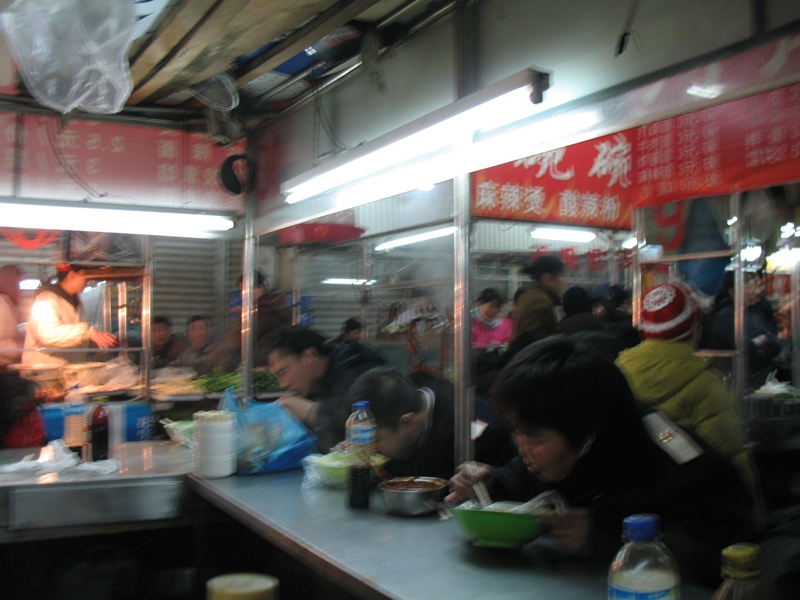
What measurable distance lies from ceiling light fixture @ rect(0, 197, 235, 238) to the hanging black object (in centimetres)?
23

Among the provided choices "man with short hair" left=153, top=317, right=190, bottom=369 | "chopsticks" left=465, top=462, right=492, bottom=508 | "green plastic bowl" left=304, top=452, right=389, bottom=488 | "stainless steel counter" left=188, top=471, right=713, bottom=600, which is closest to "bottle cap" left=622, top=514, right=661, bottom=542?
"stainless steel counter" left=188, top=471, right=713, bottom=600

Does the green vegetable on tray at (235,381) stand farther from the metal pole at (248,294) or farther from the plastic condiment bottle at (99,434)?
the plastic condiment bottle at (99,434)

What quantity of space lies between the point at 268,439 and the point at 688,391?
1.83 metres

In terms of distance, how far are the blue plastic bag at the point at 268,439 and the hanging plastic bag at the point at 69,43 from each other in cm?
151

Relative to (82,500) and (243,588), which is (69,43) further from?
(243,588)

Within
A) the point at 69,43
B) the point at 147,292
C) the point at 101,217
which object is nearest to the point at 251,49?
the point at 69,43

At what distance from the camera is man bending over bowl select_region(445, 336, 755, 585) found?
1.64m

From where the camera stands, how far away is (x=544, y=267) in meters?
3.49

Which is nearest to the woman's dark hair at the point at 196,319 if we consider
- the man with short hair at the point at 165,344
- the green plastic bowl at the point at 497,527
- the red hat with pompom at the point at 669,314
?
the man with short hair at the point at 165,344

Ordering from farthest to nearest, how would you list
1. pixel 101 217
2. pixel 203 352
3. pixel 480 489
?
pixel 203 352, pixel 101 217, pixel 480 489

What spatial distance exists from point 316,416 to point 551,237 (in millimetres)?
1522

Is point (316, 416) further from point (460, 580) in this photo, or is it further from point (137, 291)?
point (137, 291)

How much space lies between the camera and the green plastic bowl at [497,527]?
180 cm

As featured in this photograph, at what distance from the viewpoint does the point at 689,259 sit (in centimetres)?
378
